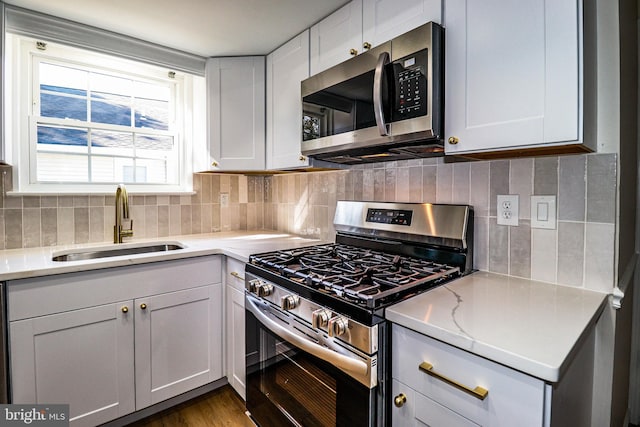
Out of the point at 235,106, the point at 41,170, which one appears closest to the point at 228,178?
the point at 235,106

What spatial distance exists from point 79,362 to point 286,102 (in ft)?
5.66

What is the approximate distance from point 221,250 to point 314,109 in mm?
956

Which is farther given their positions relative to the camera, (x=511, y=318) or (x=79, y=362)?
(x=79, y=362)

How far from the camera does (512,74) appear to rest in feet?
3.31

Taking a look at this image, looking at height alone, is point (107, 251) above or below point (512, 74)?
below

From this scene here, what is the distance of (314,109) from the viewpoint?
168cm

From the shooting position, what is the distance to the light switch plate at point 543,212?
3.92ft

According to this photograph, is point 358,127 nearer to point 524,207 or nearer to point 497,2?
point 497,2

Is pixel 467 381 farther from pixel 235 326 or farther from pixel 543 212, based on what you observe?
pixel 235 326

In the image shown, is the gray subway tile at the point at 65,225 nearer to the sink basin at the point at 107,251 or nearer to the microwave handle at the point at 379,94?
the sink basin at the point at 107,251

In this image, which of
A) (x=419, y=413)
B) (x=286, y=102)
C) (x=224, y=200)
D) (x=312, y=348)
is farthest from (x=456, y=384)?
(x=224, y=200)

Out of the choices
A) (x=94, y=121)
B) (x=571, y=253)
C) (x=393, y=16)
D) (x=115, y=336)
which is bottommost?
(x=115, y=336)

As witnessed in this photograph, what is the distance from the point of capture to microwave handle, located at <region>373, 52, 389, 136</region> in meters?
1.25

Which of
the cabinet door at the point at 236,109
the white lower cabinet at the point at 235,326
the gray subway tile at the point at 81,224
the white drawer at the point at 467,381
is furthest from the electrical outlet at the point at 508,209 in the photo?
the gray subway tile at the point at 81,224
